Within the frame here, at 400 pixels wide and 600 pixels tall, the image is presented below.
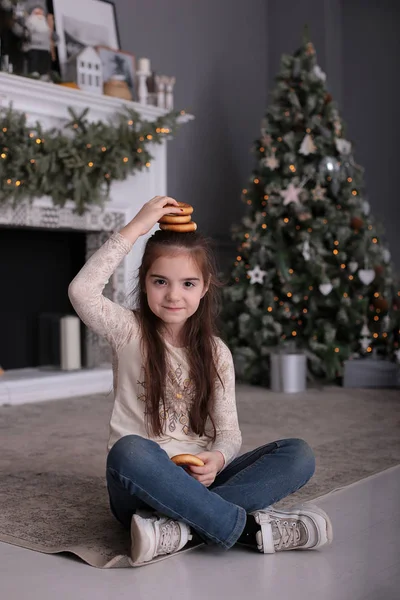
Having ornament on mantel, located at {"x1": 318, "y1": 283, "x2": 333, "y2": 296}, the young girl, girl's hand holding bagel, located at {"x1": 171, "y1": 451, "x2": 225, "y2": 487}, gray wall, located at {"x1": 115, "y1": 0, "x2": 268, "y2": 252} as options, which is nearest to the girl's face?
the young girl

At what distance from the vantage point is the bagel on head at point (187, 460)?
1724 millimetres

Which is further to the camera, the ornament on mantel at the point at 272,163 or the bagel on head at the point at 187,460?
the ornament on mantel at the point at 272,163

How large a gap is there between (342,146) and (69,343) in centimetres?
192

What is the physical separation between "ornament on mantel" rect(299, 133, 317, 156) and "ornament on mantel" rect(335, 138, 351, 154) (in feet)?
0.44

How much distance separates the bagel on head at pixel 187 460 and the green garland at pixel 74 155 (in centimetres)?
244

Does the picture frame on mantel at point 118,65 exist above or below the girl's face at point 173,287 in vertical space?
above

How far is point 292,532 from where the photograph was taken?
5.85 feet

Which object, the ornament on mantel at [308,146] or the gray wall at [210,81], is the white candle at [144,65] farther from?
the ornament on mantel at [308,146]

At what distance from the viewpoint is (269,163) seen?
470 centimetres

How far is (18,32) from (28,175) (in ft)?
2.85

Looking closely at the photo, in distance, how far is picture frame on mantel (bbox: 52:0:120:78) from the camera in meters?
4.49

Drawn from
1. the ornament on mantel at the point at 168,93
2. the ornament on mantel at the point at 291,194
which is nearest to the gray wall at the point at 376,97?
the ornament on mantel at the point at 291,194

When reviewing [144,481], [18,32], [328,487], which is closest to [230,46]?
[18,32]

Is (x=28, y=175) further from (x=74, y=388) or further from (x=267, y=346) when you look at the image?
(x=267, y=346)
